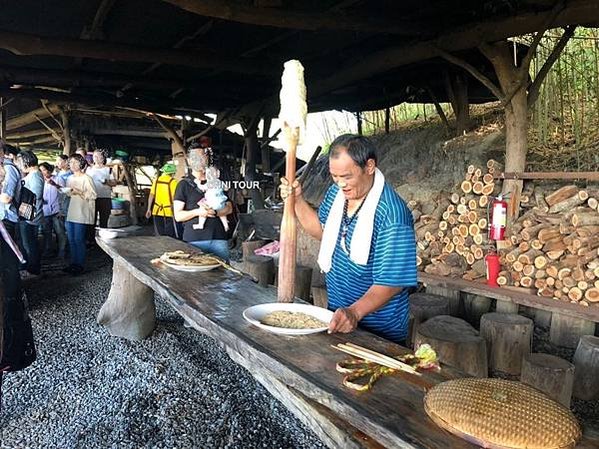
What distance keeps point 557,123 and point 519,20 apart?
8.32 feet

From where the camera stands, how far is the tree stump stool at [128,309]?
4844 millimetres

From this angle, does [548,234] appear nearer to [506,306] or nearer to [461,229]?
[506,306]

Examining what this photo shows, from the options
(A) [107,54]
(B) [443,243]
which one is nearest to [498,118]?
(B) [443,243]

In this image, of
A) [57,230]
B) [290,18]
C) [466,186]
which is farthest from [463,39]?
[57,230]

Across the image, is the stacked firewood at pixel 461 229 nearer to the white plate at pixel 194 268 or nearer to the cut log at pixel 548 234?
the cut log at pixel 548 234

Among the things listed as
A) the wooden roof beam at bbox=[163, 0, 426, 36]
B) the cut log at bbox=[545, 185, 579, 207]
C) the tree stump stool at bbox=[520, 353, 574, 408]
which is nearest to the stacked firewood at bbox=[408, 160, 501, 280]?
the cut log at bbox=[545, 185, 579, 207]

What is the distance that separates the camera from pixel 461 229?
17.2 feet

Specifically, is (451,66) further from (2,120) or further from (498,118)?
A: (2,120)

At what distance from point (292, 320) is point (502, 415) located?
100cm

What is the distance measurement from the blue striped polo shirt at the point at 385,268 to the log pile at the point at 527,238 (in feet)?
8.91

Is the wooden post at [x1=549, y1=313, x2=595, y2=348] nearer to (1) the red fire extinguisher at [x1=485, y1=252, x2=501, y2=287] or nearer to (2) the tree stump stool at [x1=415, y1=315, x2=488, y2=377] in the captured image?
(1) the red fire extinguisher at [x1=485, y1=252, x2=501, y2=287]

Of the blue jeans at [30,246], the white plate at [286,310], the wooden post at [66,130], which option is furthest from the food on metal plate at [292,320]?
the wooden post at [66,130]

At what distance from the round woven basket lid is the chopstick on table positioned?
0.75ft

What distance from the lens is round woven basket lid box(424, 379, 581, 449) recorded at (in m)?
1.15
